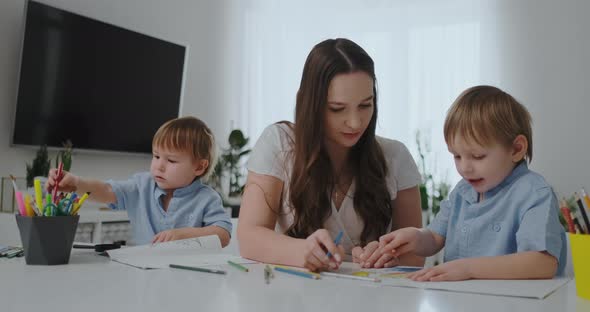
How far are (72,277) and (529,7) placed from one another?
13.9 ft

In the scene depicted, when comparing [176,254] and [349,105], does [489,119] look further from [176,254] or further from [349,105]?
[176,254]

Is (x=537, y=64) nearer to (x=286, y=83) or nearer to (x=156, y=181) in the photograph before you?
(x=286, y=83)

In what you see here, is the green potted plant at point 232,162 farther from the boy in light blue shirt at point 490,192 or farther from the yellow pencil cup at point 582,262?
the yellow pencil cup at point 582,262

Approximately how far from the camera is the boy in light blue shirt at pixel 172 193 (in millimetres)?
1537

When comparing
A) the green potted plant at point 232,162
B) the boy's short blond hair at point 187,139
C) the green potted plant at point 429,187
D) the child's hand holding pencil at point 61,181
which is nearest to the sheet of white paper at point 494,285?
the child's hand holding pencil at point 61,181

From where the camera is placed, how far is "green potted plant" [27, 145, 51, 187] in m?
2.92

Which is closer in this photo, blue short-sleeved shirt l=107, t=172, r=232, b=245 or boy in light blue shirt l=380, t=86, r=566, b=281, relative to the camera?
boy in light blue shirt l=380, t=86, r=566, b=281

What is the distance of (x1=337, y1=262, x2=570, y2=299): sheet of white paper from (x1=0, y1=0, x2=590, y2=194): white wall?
3102mm

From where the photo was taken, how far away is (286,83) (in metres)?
5.28

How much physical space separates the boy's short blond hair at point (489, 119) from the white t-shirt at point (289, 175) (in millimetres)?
265

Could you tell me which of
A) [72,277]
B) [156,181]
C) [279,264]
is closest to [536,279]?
[279,264]

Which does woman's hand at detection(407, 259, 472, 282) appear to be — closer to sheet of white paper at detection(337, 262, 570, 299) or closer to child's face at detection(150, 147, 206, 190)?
sheet of white paper at detection(337, 262, 570, 299)

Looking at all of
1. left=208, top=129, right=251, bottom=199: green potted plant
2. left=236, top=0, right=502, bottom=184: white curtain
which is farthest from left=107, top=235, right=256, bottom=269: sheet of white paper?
left=236, top=0, right=502, bottom=184: white curtain

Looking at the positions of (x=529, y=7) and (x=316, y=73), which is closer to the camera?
(x=316, y=73)
